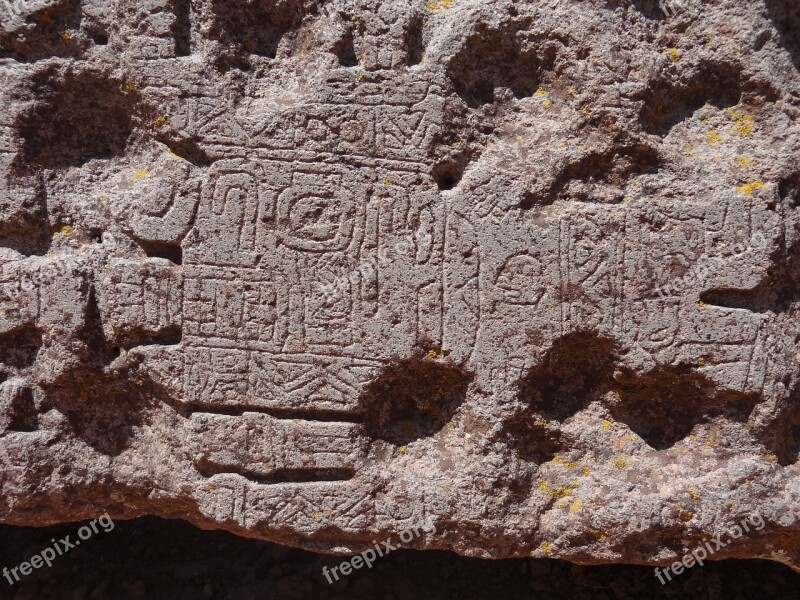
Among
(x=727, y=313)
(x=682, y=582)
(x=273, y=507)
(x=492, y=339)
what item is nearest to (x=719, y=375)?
(x=727, y=313)

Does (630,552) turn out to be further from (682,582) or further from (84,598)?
(84,598)

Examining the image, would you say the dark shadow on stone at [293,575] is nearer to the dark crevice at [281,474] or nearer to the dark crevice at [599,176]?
the dark crevice at [281,474]

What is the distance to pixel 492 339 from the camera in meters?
1.99

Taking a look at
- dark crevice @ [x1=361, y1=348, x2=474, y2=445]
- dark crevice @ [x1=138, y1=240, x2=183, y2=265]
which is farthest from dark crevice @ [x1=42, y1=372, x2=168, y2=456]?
dark crevice @ [x1=361, y1=348, x2=474, y2=445]

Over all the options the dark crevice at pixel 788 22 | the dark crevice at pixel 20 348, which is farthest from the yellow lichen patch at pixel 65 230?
the dark crevice at pixel 788 22

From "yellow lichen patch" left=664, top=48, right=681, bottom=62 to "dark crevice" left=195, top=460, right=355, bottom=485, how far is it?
4.65 ft

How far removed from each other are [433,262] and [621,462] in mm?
740

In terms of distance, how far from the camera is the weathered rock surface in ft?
6.44

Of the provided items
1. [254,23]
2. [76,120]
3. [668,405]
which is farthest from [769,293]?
[76,120]

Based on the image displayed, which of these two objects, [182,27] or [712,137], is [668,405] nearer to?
[712,137]

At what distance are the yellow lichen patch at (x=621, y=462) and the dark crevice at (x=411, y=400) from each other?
0.44 meters

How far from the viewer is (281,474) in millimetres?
2072

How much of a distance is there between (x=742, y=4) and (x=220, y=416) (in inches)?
69.9

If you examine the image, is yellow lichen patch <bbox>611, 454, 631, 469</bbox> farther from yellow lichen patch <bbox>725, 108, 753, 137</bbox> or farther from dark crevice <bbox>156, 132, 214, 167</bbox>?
dark crevice <bbox>156, 132, 214, 167</bbox>
